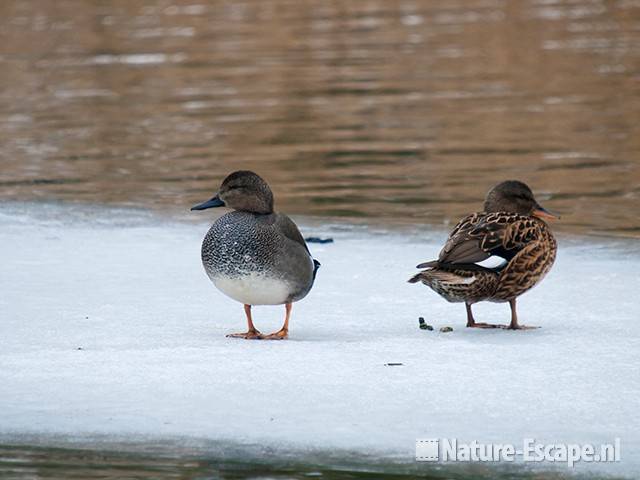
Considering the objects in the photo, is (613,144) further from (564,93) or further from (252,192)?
(252,192)

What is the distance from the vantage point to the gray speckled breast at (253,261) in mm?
6828

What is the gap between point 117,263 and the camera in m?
9.36

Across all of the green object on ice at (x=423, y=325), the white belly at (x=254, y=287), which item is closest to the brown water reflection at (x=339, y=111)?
the green object on ice at (x=423, y=325)

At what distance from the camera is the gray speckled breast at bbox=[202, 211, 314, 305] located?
6828mm

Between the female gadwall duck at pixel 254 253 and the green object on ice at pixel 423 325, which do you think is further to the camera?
the green object on ice at pixel 423 325

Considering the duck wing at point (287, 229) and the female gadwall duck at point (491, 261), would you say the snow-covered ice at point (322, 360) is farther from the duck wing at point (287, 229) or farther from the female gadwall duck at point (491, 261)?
the duck wing at point (287, 229)

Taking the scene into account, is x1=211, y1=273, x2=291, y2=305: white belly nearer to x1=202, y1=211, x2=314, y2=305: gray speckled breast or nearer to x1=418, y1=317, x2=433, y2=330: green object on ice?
x1=202, y1=211, x2=314, y2=305: gray speckled breast

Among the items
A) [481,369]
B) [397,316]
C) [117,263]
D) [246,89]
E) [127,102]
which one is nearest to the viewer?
[481,369]

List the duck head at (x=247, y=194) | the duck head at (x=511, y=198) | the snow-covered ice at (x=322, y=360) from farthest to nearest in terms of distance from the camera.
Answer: the duck head at (x=511, y=198) → the duck head at (x=247, y=194) → the snow-covered ice at (x=322, y=360)

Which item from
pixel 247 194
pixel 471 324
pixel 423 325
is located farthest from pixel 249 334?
pixel 471 324

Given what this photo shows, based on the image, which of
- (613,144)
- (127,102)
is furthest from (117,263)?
(127,102)

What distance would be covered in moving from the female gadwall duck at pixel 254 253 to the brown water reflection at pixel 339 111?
409 centimetres

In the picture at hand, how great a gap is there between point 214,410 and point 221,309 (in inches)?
91.2

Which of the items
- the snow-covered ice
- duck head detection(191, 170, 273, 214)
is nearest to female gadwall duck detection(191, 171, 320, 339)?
duck head detection(191, 170, 273, 214)
